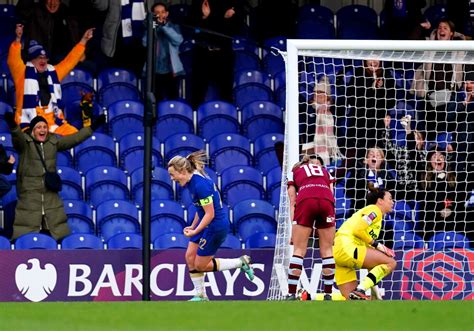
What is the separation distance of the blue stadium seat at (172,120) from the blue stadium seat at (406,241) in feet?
9.16

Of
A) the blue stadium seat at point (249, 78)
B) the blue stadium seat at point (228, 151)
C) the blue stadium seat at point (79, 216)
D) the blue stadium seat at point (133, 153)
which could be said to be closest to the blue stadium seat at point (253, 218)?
the blue stadium seat at point (228, 151)

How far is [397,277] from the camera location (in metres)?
15.2

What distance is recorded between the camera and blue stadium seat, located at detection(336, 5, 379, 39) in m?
18.5

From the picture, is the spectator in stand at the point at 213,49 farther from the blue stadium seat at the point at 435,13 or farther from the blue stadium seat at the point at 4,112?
the blue stadium seat at the point at 435,13

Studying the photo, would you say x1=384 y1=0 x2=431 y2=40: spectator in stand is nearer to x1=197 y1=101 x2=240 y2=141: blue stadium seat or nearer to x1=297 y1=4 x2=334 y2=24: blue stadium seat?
x1=297 y1=4 x2=334 y2=24: blue stadium seat

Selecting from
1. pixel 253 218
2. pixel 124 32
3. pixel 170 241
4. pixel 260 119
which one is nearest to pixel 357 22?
pixel 260 119

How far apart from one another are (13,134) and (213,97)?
Result: 284 centimetres

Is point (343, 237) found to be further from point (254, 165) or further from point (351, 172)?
point (254, 165)

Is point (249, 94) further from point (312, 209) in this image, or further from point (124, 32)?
point (312, 209)

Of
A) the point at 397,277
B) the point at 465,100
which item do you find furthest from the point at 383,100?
the point at 397,277

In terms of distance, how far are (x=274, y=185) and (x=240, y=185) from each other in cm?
36

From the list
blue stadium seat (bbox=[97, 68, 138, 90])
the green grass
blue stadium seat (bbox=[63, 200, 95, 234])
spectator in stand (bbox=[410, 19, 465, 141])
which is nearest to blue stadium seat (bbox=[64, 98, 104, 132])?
blue stadium seat (bbox=[97, 68, 138, 90])

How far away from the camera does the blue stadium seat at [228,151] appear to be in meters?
16.8

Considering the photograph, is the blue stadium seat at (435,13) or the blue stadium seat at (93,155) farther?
the blue stadium seat at (435,13)
